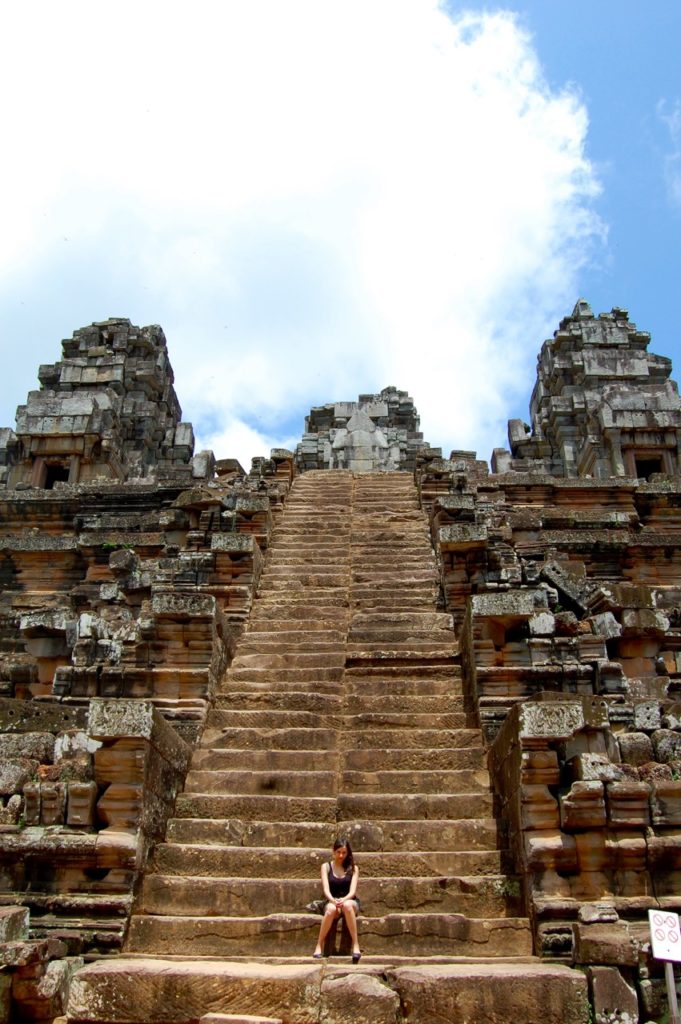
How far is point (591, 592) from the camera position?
33.4ft

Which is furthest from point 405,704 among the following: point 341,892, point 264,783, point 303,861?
point 341,892

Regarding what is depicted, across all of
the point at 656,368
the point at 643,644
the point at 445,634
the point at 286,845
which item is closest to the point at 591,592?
the point at 643,644

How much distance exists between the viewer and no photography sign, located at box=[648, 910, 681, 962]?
16.2ft

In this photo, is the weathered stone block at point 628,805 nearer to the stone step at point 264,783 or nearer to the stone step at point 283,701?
the stone step at point 264,783

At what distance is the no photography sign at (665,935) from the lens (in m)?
4.95

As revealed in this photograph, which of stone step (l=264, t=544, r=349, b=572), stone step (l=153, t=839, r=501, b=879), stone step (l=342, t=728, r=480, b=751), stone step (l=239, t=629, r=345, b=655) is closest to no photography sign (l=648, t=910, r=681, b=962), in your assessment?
stone step (l=153, t=839, r=501, b=879)

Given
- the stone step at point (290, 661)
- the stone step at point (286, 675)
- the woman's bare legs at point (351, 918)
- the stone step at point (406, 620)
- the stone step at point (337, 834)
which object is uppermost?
the stone step at point (406, 620)

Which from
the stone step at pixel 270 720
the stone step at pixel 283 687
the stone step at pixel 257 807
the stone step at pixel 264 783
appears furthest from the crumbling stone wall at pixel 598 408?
the stone step at pixel 257 807

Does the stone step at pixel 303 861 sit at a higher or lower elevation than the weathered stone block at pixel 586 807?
lower

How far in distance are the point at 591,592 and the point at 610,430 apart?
58.2 ft

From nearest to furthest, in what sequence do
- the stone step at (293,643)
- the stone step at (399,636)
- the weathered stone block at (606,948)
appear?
the weathered stone block at (606,948) < the stone step at (293,643) < the stone step at (399,636)

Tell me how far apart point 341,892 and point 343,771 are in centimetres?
172

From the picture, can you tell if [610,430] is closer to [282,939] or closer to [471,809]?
[471,809]

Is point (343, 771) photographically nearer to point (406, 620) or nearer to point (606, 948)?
point (606, 948)
